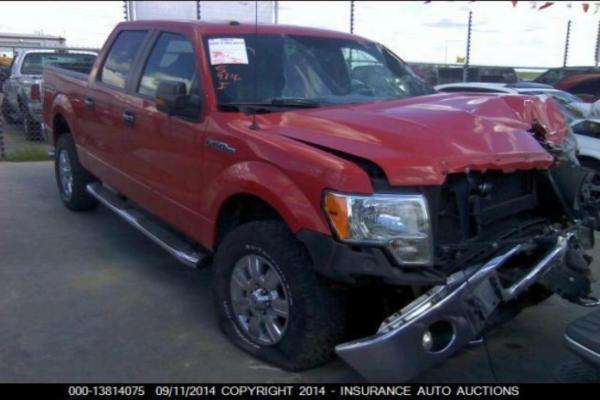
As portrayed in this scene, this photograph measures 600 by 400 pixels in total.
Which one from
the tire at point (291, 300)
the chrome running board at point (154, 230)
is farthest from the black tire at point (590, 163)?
the tire at point (291, 300)

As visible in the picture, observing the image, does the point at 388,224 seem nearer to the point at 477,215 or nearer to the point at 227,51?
the point at 477,215

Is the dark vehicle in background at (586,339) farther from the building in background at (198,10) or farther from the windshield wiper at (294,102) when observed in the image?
the building in background at (198,10)

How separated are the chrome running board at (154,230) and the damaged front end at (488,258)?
5.12 feet

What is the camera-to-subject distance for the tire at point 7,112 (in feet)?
44.7

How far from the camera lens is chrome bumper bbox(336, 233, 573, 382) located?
115 inches

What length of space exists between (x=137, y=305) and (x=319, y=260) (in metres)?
1.88

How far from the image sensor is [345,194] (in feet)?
10.1

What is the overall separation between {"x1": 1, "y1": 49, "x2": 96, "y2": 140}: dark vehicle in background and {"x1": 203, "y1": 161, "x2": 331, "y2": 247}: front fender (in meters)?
8.30

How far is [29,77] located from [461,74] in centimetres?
989

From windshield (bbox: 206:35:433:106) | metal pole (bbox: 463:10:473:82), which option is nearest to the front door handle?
windshield (bbox: 206:35:433:106)

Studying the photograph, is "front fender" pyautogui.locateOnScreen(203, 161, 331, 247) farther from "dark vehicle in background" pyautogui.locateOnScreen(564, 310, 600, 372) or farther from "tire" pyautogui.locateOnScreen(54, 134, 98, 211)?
"tire" pyautogui.locateOnScreen(54, 134, 98, 211)

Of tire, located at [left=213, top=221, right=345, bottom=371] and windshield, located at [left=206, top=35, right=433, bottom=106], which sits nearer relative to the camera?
tire, located at [left=213, top=221, right=345, bottom=371]

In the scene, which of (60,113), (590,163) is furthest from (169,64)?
(590,163)

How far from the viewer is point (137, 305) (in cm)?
449
